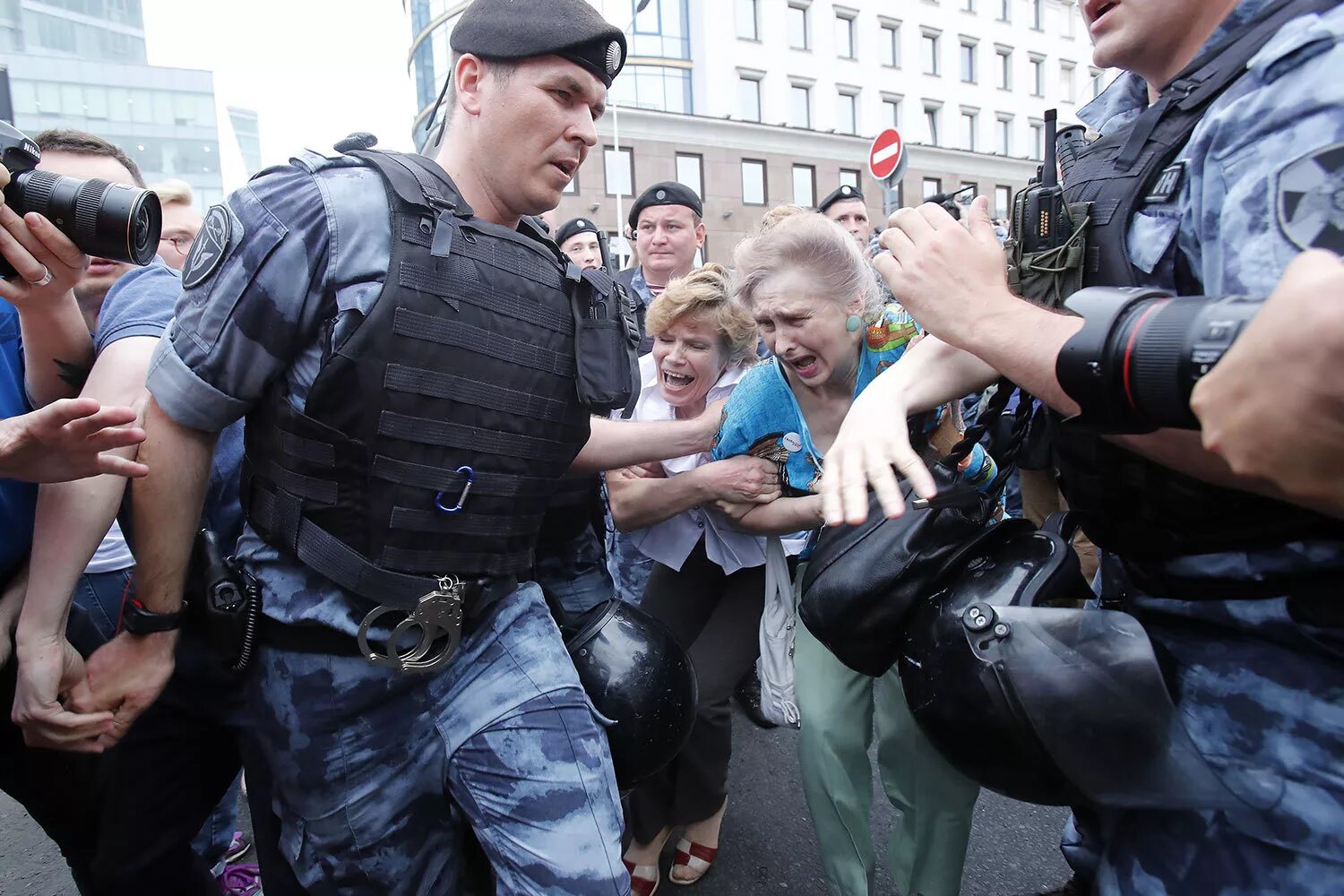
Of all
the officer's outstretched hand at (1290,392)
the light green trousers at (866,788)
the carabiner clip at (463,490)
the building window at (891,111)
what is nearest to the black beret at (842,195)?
the light green trousers at (866,788)

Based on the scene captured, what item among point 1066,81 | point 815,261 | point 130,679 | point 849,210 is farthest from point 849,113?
point 130,679

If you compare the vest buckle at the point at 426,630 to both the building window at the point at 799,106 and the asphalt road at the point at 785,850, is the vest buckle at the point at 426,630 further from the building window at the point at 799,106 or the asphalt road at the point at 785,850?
the building window at the point at 799,106

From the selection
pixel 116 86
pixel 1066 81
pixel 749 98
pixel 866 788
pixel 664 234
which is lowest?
pixel 866 788

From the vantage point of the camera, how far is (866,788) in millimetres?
2082

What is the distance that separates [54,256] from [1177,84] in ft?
5.98

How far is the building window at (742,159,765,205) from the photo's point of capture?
965 inches

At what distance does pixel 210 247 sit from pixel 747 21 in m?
27.1

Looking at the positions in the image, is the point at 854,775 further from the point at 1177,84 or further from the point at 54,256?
the point at 54,256

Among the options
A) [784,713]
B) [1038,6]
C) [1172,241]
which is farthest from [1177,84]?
[1038,6]

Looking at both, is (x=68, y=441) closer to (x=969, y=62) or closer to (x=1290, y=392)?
(x=1290, y=392)

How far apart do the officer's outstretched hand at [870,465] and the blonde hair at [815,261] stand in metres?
1.25

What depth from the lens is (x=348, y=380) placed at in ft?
4.22

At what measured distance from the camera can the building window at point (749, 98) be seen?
972 inches

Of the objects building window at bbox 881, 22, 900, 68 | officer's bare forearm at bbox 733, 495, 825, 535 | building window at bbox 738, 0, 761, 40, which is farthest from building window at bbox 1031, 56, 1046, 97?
officer's bare forearm at bbox 733, 495, 825, 535
